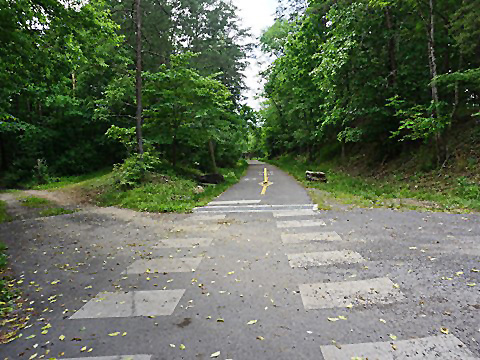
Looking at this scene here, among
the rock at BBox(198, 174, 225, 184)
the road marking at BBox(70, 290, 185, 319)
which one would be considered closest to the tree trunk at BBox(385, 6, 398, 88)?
the rock at BBox(198, 174, 225, 184)

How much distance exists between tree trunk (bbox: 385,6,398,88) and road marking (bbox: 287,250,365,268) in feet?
37.1

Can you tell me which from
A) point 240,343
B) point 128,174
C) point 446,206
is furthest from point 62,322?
point 128,174

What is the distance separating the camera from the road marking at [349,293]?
3.26 m

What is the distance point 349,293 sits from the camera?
3484mm

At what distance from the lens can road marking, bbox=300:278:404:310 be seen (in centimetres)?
326

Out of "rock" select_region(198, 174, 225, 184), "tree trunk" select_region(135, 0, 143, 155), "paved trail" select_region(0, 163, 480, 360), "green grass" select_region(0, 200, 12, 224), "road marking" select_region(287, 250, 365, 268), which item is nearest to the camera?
"paved trail" select_region(0, 163, 480, 360)

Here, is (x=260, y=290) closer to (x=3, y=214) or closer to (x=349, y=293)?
(x=349, y=293)

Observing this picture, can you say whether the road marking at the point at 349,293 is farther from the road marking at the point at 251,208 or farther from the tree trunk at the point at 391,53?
the tree trunk at the point at 391,53

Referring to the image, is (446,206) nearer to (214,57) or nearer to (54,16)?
(54,16)

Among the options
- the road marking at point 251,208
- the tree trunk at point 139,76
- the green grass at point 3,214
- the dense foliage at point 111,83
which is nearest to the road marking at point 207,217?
the road marking at point 251,208

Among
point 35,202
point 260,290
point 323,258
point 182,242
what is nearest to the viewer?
point 260,290

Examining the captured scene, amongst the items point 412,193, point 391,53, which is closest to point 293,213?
point 412,193

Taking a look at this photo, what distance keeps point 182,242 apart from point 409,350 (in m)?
4.39

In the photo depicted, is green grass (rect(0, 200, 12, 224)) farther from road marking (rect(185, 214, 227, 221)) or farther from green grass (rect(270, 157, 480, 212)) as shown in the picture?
green grass (rect(270, 157, 480, 212))
